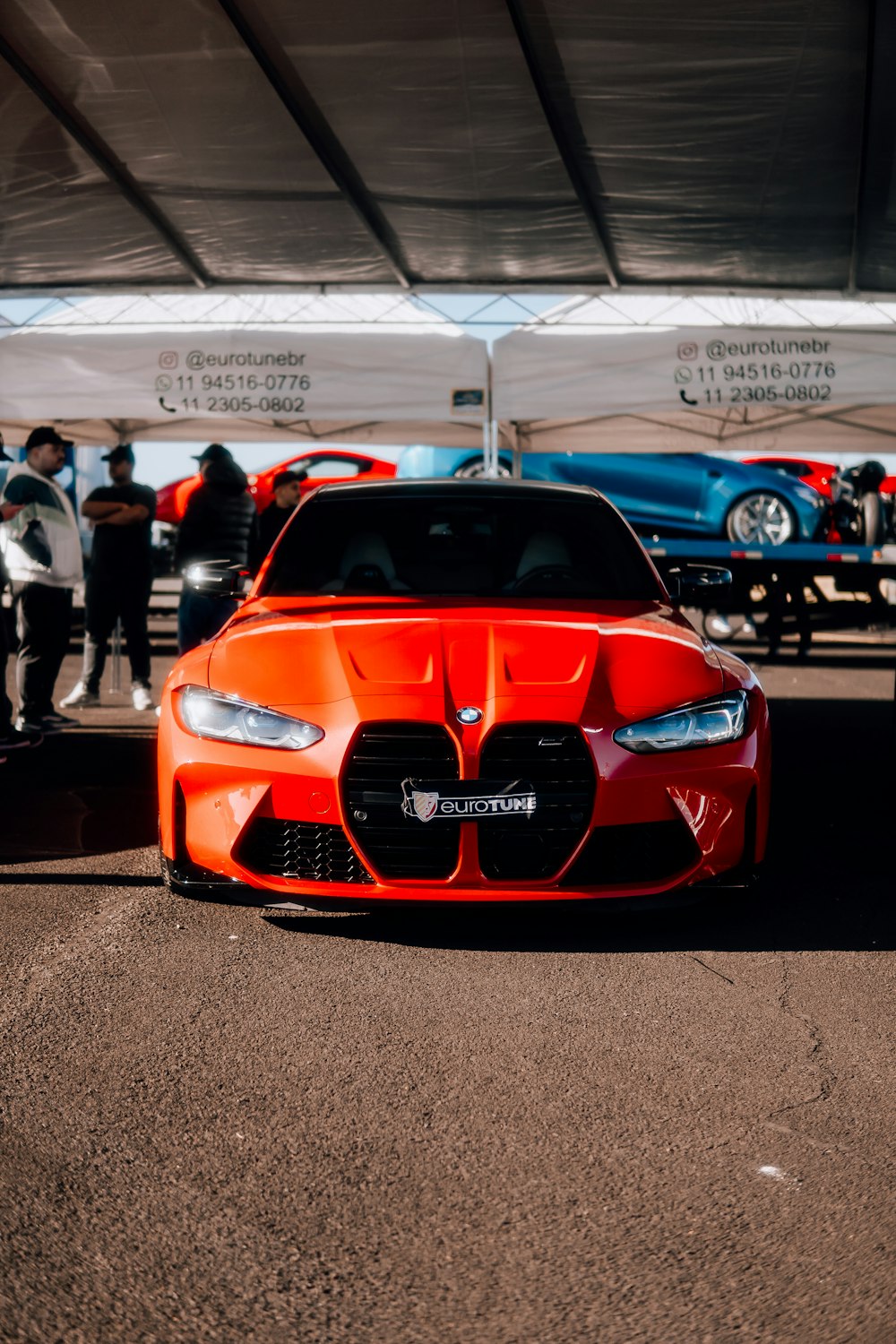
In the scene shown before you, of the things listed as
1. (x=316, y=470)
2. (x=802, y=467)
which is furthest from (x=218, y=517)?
(x=802, y=467)

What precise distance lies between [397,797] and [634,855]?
2.26 feet

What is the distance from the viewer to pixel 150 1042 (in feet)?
10.9

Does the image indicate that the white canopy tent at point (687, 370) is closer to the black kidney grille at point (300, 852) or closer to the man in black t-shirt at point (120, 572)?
the man in black t-shirt at point (120, 572)

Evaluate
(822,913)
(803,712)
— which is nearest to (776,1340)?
(822,913)

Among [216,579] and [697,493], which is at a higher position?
[697,493]

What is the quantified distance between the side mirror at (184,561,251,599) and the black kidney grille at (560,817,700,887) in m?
2.18

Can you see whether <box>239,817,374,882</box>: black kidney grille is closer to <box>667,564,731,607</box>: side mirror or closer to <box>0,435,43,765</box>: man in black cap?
<box>667,564,731,607</box>: side mirror

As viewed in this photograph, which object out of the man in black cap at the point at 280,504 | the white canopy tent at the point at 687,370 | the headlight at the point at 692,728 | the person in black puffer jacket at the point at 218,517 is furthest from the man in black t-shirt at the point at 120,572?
the headlight at the point at 692,728

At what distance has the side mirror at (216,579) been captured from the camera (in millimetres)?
5570

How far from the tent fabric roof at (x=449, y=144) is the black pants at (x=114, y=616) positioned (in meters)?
4.43

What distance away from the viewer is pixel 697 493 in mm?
15844

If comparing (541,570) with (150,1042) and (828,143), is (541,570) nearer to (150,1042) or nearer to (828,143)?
(150,1042)

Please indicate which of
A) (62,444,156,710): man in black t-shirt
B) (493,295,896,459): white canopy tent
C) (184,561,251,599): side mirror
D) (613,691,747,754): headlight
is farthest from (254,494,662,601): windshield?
(493,295,896,459): white canopy tent

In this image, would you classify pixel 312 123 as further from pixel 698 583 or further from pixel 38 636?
pixel 698 583
